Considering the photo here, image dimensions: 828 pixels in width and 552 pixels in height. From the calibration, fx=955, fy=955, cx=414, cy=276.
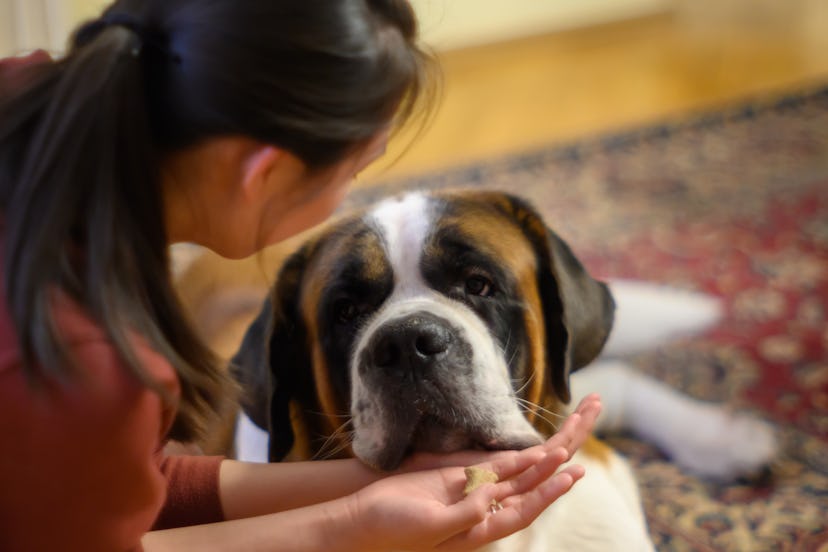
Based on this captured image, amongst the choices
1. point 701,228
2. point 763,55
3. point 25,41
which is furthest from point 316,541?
point 763,55

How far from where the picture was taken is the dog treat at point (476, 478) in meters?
1.28

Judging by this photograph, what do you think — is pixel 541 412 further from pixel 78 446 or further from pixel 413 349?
pixel 78 446

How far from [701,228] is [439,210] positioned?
1555 millimetres

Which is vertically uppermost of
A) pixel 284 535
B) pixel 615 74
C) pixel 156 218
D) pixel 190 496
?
pixel 156 218

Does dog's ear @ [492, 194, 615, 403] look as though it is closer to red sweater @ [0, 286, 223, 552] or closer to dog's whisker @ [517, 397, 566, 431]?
dog's whisker @ [517, 397, 566, 431]

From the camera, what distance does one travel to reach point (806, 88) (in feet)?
12.1

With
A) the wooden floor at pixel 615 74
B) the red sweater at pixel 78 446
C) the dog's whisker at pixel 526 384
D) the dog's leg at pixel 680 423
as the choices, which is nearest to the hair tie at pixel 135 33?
the red sweater at pixel 78 446

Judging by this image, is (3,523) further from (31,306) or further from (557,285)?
(557,285)

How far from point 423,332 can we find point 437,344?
0.03 meters

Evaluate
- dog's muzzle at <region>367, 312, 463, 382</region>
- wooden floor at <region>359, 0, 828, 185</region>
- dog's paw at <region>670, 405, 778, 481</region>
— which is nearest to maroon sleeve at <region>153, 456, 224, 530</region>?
dog's muzzle at <region>367, 312, 463, 382</region>

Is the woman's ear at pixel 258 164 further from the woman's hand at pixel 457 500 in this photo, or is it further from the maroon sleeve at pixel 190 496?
the maroon sleeve at pixel 190 496

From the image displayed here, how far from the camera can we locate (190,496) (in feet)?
4.99

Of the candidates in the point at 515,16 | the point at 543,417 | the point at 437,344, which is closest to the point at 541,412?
the point at 543,417

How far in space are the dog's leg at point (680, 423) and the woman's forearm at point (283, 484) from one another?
667 millimetres
